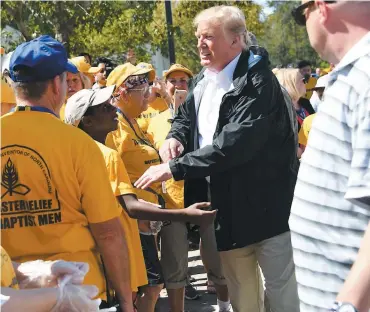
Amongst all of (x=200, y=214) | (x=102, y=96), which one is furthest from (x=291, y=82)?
(x=102, y=96)

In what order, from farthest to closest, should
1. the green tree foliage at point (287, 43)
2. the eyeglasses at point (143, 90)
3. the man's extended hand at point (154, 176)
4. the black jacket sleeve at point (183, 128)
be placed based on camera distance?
the green tree foliage at point (287, 43) → the eyeglasses at point (143, 90) → the black jacket sleeve at point (183, 128) → the man's extended hand at point (154, 176)

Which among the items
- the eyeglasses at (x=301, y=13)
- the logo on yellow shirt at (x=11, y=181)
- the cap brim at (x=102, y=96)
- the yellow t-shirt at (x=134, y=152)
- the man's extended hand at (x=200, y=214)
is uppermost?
the eyeglasses at (x=301, y=13)

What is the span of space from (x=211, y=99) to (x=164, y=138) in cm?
170

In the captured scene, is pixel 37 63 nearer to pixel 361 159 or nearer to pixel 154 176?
pixel 154 176

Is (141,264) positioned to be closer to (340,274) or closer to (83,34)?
(340,274)

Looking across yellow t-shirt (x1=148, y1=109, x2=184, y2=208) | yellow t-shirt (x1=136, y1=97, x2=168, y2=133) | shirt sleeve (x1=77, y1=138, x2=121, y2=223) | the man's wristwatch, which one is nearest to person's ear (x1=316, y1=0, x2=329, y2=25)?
the man's wristwatch

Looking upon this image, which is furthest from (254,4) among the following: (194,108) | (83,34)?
(194,108)

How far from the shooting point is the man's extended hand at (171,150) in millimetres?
4129

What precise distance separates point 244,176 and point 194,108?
0.58m

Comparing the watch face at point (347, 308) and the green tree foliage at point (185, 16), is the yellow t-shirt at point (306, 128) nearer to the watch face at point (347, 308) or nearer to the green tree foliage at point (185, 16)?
the watch face at point (347, 308)

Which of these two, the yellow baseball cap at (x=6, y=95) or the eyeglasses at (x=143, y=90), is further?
the eyeglasses at (x=143, y=90)

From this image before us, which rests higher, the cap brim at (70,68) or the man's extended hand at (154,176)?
the cap brim at (70,68)

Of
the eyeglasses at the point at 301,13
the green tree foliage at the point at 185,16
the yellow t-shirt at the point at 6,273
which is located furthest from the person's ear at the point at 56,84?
the green tree foliage at the point at 185,16

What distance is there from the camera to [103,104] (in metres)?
3.76
